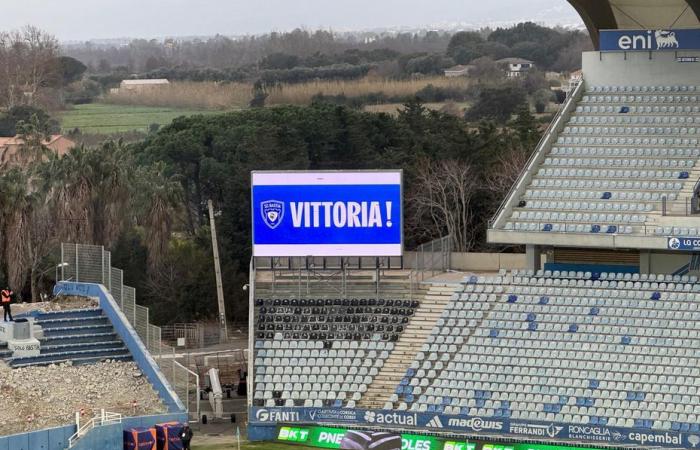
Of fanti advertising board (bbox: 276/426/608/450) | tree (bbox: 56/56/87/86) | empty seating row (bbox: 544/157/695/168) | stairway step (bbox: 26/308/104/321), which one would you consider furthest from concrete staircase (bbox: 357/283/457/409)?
tree (bbox: 56/56/87/86)

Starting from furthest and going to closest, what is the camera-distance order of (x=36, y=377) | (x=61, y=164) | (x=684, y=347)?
1. (x=61, y=164)
2. (x=36, y=377)
3. (x=684, y=347)

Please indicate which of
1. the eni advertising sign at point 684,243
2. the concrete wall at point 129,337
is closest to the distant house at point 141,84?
the concrete wall at point 129,337

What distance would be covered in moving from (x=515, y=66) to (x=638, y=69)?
160 feet

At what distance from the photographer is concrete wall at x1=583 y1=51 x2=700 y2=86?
147 feet

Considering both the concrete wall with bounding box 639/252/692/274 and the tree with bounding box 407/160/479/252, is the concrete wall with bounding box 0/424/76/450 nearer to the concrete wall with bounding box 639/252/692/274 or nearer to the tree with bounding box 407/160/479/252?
the concrete wall with bounding box 639/252/692/274

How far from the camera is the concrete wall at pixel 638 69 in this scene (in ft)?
147

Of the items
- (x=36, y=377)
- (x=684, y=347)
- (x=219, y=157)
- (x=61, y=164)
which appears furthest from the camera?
(x=219, y=157)

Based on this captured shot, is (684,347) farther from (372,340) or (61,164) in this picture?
(61,164)

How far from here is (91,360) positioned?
140ft

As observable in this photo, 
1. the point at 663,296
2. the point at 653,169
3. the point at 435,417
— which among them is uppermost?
the point at 653,169

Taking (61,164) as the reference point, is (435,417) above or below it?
below

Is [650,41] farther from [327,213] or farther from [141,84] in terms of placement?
[141,84]

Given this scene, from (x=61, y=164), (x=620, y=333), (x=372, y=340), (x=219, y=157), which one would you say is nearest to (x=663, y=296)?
(x=620, y=333)

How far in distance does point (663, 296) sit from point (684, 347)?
74.7 inches
